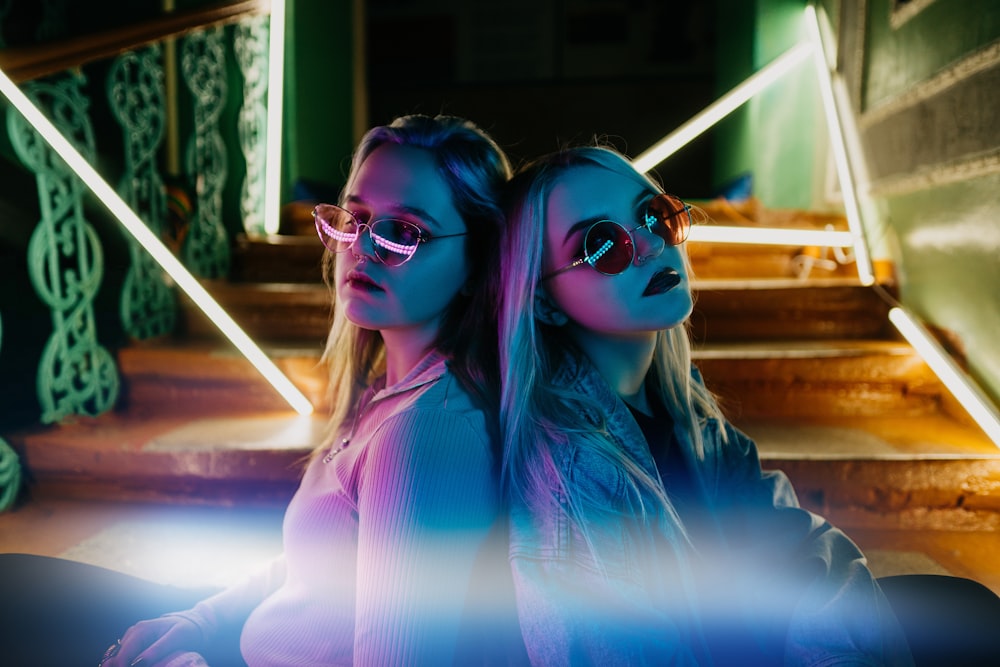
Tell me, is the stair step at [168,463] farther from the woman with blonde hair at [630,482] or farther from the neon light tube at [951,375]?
the neon light tube at [951,375]

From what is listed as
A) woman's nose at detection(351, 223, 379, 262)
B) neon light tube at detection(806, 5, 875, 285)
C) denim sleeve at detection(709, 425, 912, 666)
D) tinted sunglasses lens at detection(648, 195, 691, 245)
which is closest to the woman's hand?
woman's nose at detection(351, 223, 379, 262)

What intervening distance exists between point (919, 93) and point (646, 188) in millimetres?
2403

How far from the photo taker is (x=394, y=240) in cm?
111

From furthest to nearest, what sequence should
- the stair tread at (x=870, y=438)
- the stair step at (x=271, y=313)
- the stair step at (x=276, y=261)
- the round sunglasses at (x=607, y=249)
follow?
1. the stair step at (x=276, y=261)
2. the stair step at (x=271, y=313)
3. the stair tread at (x=870, y=438)
4. the round sunglasses at (x=607, y=249)

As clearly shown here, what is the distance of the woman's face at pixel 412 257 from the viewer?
111 centimetres

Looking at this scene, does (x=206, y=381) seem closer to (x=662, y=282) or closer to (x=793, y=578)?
(x=662, y=282)

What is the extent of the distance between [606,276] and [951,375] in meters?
2.04

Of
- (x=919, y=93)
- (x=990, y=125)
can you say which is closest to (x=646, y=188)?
(x=990, y=125)

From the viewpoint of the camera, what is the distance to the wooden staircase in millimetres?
2211

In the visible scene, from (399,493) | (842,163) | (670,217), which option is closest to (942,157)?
(842,163)

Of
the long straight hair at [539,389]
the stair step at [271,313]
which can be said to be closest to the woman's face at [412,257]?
the long straight hair at [539,389]

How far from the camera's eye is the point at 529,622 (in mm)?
890

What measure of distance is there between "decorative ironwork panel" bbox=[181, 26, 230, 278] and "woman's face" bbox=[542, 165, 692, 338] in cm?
283

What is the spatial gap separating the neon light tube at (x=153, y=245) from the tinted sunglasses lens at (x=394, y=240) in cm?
166
